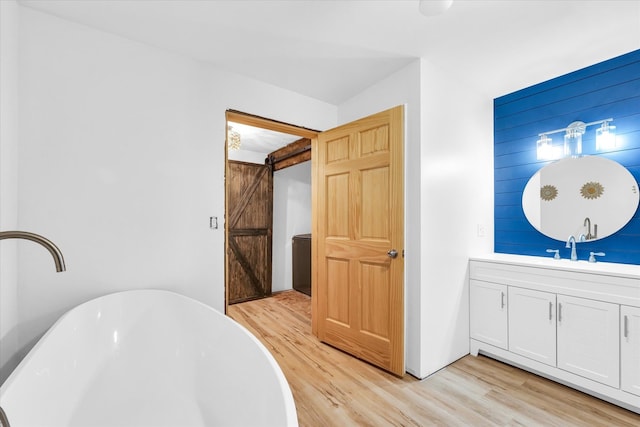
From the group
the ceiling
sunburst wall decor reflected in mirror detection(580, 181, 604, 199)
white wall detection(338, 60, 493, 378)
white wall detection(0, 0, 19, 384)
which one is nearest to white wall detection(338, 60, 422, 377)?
white wall detection(338, 60, 493, 378)

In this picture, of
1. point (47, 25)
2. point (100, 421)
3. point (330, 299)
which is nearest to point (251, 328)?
point (330, 299)

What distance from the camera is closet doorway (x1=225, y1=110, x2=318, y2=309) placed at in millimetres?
4141

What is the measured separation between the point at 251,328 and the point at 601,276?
9.96ft

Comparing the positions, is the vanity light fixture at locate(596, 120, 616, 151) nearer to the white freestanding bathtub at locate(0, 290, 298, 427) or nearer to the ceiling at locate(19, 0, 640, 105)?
the ceiling at locate(19, 0, 640, 105)

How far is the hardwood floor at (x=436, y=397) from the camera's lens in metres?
1.67

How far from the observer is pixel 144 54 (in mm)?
1956

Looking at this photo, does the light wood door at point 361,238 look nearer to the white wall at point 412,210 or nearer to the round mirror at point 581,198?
the white wall at point 412,210

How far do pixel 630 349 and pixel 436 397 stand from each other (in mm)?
1210

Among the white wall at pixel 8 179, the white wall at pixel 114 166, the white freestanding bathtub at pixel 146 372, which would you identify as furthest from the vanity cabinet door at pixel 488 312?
the white wall at pixel 8 179

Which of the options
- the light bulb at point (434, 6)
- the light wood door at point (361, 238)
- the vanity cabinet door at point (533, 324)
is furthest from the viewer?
the light wood door at point (361, 238)

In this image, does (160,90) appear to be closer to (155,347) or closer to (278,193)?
(155,347)

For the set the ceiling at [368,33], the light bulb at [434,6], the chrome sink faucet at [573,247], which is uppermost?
the ceiling at [368,33]

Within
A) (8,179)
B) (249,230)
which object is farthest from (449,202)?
(249,230)

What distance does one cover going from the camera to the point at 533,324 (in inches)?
84.0
